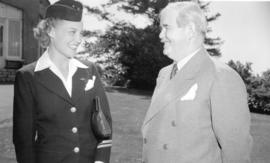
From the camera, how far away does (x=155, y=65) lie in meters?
20.7

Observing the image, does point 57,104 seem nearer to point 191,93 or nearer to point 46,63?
point 46,63

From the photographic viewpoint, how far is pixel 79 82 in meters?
2.77

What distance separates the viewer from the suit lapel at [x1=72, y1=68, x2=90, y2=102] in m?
2.72

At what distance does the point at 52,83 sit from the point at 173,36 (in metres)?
0.99

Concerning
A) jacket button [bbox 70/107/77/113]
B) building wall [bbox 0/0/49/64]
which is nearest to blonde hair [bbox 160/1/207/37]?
jacket button [bbox 70/107/77/113]

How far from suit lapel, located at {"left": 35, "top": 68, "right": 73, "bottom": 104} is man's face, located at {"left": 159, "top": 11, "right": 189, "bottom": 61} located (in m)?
0.85

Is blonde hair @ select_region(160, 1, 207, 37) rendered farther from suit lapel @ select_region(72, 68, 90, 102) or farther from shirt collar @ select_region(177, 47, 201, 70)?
suit lapel @ select_region(72, 68, 90, 102)

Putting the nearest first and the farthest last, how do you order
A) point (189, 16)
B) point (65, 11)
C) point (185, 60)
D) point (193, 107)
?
point (193, 107), point (189, 16), point (185, 60), point (65, 11)

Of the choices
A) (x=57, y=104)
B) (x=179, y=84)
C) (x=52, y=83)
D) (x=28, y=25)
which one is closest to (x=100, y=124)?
(x=57, y=104)

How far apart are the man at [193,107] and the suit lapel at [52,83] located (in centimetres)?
67

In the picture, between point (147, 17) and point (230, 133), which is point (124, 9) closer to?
point (147, 17)

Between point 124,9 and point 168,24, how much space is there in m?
20.6

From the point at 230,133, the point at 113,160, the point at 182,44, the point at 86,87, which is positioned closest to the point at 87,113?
the point at 86,87

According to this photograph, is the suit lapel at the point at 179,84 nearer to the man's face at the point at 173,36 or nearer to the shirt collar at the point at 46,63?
the man's face at the point at 173,36
